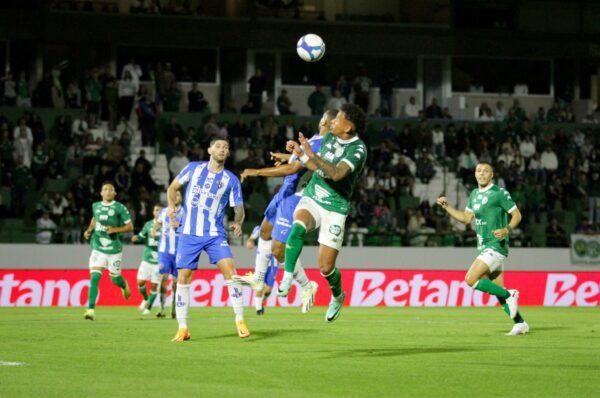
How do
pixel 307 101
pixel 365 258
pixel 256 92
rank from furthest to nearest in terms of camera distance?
pixel 307 101
pixel 256 92
pixel 365 258

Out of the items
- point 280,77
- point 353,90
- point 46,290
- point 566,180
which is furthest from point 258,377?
point 280,77

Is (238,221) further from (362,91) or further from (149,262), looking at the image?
(362,91)

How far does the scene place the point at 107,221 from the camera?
21.5 meters

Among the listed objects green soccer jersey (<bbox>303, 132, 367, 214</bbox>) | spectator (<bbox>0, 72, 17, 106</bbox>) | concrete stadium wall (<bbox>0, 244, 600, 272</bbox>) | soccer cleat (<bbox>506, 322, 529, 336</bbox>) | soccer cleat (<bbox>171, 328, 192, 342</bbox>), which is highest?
spectator (<bbox>0, 72, 17, 106</bbox>)

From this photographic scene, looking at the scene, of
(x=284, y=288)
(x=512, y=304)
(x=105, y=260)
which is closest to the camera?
(x=284, y=288)

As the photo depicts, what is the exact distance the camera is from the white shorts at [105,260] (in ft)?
70.0

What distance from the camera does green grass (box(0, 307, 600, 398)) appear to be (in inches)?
395

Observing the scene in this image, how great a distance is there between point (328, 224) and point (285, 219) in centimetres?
432


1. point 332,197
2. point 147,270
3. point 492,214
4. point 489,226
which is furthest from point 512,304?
point 147,270

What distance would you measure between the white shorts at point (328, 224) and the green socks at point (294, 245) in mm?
218

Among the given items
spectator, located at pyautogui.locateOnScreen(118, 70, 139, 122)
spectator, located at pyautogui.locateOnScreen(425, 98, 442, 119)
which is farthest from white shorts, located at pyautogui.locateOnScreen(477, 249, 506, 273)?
spectator, located at pyautogui.locateOnScreen(425, 98, 442, 119)

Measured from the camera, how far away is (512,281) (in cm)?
3105

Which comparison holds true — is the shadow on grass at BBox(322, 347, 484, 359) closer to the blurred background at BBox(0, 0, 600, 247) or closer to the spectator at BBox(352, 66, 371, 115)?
the blurred background at BBox(0, 0, 600, 247)

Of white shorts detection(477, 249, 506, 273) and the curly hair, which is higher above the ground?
the curly hair
